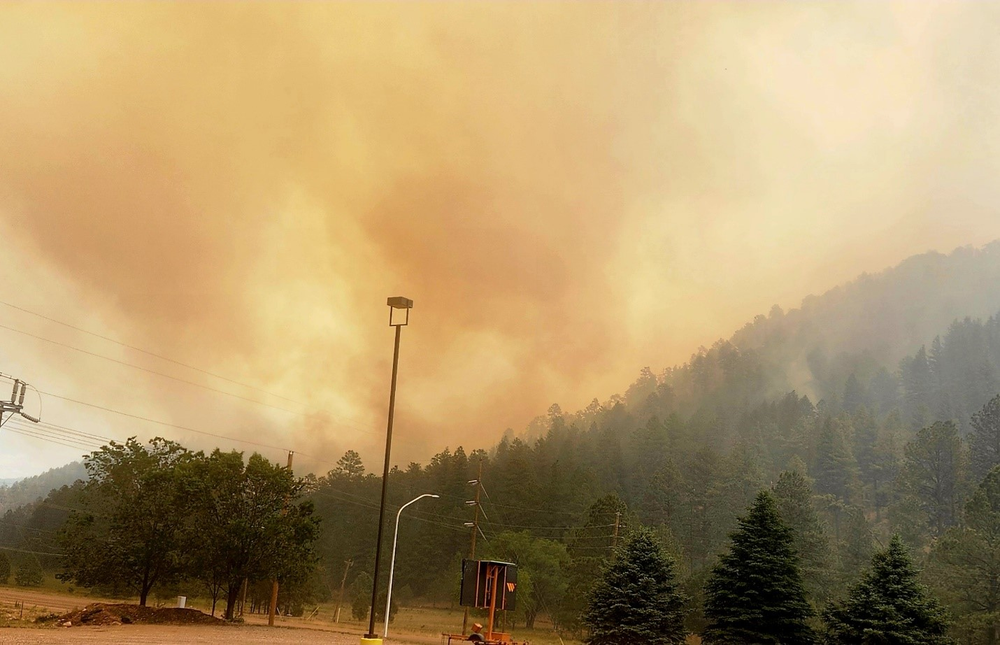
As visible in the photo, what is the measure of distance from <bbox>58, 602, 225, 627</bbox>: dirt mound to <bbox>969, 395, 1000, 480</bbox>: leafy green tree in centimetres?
11826

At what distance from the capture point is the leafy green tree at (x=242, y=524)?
5134 cm

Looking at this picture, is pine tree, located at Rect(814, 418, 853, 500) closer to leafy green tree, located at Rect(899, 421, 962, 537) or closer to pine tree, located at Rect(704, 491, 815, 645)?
leafy green tree, located at Rect(899, 421, 962, 537)

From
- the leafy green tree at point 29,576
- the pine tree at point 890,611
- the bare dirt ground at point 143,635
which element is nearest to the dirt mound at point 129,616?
the bare dirt ground at point 143,635

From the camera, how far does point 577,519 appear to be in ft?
383

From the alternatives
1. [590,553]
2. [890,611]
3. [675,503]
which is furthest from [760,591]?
[675,503]

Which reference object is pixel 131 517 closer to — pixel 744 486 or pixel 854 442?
pixel 744 486

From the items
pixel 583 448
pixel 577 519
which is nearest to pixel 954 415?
pixel 583 448

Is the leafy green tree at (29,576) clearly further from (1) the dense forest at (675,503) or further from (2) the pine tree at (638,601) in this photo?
(2) the pine tree at (638,601)

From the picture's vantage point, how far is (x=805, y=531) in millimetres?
78812

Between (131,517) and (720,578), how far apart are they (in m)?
37.7

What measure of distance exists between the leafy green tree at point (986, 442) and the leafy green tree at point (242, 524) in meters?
112

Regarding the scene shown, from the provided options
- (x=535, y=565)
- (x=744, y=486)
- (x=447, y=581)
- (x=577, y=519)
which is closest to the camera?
(x=535, y=565)

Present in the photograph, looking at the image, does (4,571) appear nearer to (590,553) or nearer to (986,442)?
(590,553)

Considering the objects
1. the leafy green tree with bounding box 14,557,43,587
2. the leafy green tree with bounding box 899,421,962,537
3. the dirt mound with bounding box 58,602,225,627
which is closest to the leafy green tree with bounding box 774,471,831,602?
the leafy green tree with bounding box 899,421,962,537
